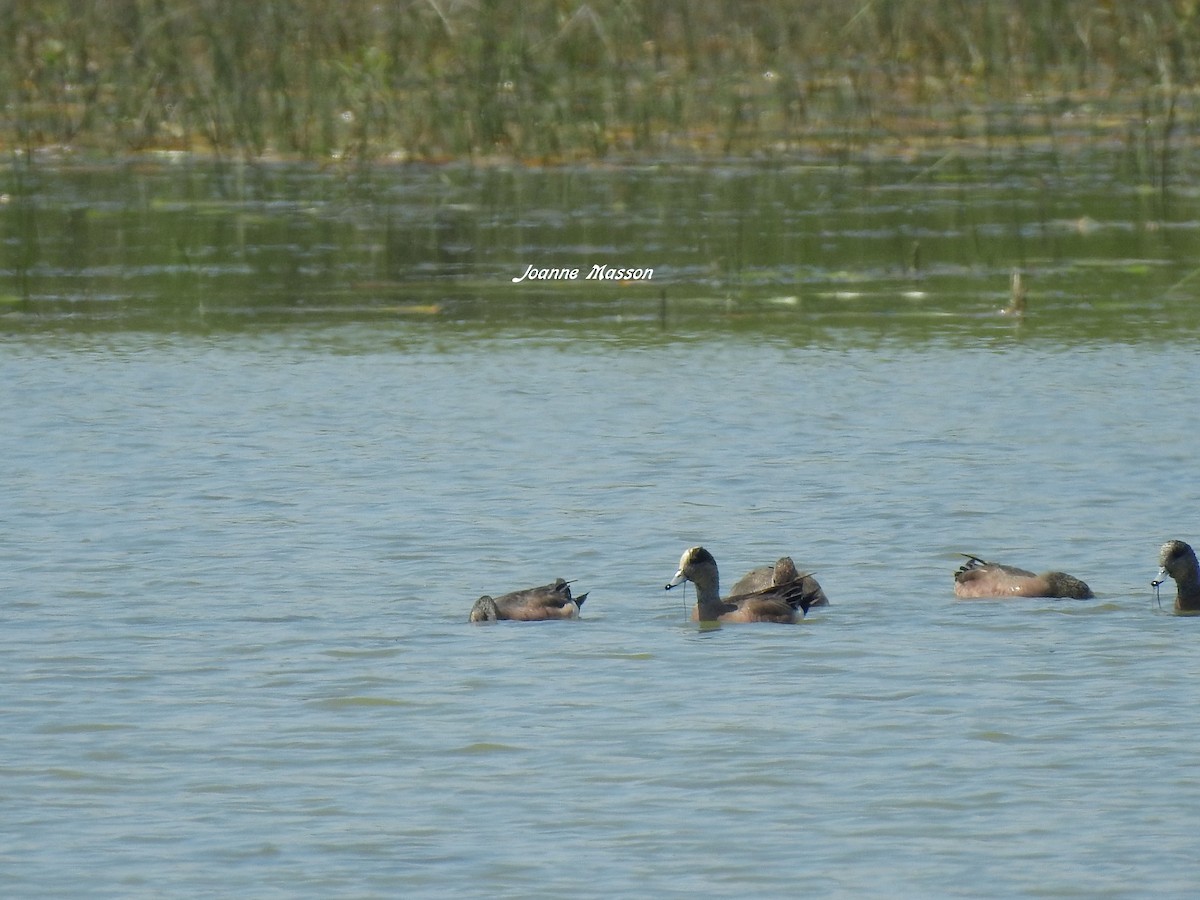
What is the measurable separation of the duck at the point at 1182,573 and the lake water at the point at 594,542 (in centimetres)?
16

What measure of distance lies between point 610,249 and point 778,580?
9840 mm

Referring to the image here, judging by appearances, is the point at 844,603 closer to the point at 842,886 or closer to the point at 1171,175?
the point at 842,886

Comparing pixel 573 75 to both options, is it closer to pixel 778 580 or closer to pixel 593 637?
pixel 778 580

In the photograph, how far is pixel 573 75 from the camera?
22.6m

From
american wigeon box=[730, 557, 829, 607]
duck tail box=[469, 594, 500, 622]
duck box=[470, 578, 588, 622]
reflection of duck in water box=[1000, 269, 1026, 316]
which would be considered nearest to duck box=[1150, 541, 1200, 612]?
american wigeon box=[730, 557, 829, 607]

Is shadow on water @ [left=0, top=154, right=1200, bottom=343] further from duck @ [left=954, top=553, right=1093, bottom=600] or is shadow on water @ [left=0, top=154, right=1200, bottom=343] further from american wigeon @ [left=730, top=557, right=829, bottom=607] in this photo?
duck @ [left=954, top=553, right=1093, bottom=600]

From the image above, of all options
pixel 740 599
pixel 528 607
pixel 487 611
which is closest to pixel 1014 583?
pixel 740 599

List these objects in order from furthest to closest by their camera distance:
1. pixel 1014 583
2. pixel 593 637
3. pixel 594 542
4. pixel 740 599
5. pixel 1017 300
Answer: pixel 1017 300 < pixel 594 542 < pixel 740 599 < pixel 1014 583 < pixel 593 637

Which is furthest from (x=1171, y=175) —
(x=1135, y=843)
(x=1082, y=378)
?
(x=1135, y=843)

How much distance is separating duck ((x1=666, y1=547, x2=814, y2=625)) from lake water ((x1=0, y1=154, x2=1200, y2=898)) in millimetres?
91

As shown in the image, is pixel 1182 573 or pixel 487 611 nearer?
pixel 487 611

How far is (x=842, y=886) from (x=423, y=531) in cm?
492

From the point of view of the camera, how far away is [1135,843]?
21.7 ft

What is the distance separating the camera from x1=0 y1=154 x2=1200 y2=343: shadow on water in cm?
1706
